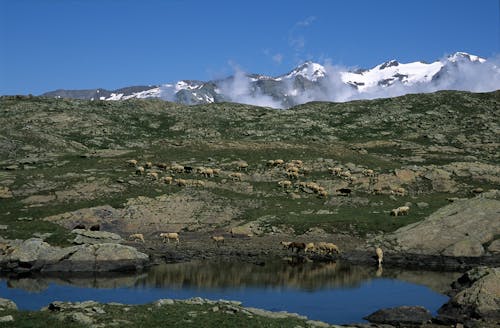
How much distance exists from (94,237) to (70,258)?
835 centimetres

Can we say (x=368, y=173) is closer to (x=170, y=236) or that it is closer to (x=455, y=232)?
(x=455, y=232)

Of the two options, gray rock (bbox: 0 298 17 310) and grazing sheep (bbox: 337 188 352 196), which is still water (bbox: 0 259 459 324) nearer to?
gray rock (bbox: 0 298 17 310)

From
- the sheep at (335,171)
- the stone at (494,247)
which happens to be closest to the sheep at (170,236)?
the sheep at (335,171)

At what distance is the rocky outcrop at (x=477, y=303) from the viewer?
114 ft

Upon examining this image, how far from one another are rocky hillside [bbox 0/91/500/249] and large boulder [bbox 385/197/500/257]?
5.28 metres

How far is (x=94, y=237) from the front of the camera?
189 feet

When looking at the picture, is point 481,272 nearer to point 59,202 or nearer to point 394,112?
point 59,202

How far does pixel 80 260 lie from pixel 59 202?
71.9 feet

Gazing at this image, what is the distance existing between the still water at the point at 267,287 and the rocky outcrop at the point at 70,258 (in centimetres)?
185

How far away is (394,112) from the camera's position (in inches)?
5896

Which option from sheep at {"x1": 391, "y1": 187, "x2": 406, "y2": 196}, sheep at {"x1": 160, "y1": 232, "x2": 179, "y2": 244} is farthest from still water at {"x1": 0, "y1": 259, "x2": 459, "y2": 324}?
sheep at {"x1": 391, "y1": 187, "x2": 406, "y2": 196}

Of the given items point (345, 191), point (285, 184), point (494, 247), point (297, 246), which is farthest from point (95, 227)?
point (494, 247)

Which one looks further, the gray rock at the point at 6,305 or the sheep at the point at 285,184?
the sheep at the point at 285,184

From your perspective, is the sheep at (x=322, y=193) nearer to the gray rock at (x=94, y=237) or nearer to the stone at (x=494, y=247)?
the stone at (x=494, y=247)
